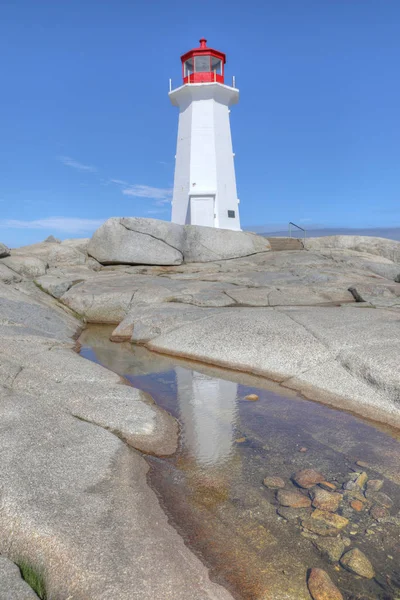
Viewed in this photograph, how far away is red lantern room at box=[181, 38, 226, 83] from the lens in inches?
1185

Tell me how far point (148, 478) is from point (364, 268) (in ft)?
60.8

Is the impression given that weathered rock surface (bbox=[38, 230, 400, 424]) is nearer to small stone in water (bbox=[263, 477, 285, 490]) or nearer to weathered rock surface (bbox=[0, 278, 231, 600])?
small stone in water (bbox=[263, 477, 285, 490])

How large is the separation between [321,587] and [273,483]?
164 cm

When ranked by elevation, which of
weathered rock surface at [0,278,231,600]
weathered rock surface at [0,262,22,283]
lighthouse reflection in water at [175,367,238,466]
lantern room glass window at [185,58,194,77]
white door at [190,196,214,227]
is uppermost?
lantern room glass window at [185,58,194,77]

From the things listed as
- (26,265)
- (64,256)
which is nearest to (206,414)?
(26,265)

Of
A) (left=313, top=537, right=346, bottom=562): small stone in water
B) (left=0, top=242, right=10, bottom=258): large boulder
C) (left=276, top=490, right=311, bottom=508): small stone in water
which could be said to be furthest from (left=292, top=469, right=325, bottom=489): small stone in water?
(left=0, top=242, right=10, bottom=258): large boulder

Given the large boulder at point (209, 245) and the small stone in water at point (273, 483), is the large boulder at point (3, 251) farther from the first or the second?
the small stone in water at point (273, 483)

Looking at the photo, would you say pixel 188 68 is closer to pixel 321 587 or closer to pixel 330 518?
pixel 330 518

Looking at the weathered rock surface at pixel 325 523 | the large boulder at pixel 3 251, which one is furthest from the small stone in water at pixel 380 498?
the large boulder at pixel 3 251

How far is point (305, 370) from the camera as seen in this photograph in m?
9.01

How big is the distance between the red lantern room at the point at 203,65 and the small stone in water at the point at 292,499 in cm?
3034

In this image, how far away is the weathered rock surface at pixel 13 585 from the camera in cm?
319

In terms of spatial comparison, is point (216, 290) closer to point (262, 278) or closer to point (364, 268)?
point (262, 278)

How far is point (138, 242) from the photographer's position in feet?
71.4
